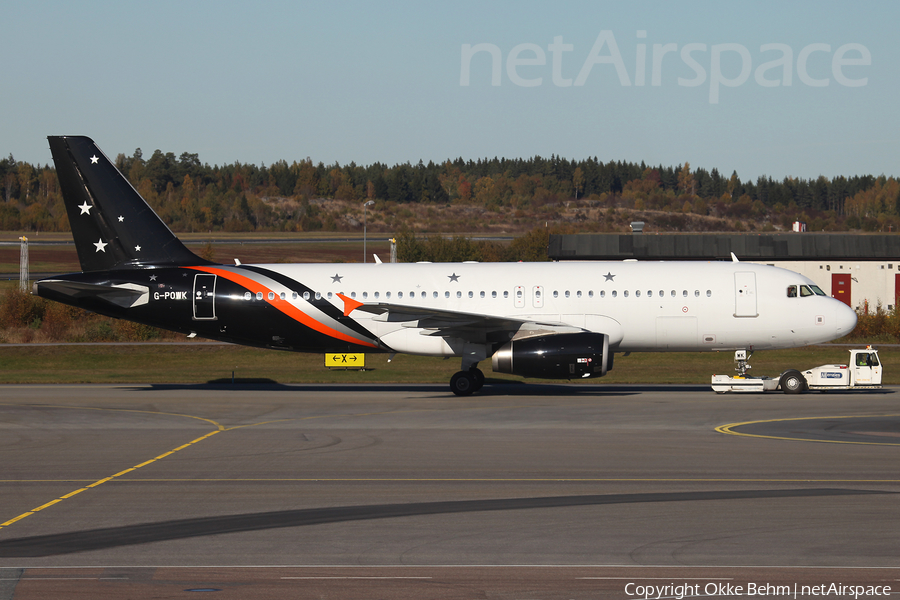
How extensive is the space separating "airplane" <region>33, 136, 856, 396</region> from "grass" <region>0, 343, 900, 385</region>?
6018 mm

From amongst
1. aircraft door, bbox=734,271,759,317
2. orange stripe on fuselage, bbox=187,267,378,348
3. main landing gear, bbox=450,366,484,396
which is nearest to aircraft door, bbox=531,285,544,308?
main landing gear, bbox=450,366,484,396

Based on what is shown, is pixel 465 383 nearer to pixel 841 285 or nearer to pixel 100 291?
pixel 100 291

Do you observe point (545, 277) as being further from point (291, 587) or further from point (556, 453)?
point (291, 587)

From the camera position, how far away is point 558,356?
1209 inches

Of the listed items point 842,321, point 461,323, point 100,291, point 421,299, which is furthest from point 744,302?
point 100,291

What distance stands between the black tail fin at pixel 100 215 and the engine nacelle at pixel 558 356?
512 inches

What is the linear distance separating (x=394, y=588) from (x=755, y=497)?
772cm

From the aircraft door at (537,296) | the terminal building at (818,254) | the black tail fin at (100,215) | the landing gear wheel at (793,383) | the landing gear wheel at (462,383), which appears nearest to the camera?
the landing gear wheel at (793,383)

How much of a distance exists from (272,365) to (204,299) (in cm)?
1421

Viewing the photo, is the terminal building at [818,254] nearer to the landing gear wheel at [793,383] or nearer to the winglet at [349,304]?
the landing gear wheel at [793,383]

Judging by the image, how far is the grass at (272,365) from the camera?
134 ft

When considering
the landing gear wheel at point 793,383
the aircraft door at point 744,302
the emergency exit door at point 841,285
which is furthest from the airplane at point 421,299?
the emergency exit door at point 841,285

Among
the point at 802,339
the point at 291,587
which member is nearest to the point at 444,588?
Answer: the point at 291,587

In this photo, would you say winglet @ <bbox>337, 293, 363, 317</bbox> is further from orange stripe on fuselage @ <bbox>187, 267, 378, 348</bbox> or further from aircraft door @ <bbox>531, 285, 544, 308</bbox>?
aircraft door @ <bbox>531, 285, 544, 308</bbox>
